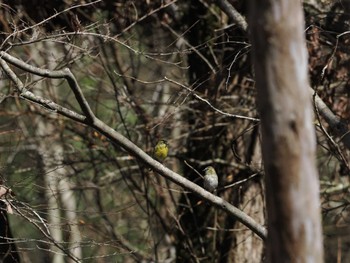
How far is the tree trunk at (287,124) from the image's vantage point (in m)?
3.33

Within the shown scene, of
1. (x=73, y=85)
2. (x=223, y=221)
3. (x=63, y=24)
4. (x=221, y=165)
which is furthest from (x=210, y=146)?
(x=73, y=85)

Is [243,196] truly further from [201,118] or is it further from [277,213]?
[277,213]

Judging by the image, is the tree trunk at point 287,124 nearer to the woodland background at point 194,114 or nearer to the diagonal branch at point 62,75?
the diagonal branch at point 62,75

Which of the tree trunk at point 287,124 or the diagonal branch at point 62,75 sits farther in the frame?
the diagonal branch at point 62,75

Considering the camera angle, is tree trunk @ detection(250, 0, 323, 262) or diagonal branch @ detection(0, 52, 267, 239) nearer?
tree trunk @ detection(250, 0, 323, 262)

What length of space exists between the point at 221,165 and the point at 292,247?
201 inches

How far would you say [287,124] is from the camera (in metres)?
3.33

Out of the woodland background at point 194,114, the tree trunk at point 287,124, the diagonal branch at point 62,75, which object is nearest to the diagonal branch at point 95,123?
the diagonal branch at point 62,75

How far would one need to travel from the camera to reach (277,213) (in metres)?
3.37

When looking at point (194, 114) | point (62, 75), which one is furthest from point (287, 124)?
point (194, 114)

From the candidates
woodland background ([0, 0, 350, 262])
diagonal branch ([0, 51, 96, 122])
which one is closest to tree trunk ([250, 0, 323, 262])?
diagonal branch ([0, 51, 96, 122])

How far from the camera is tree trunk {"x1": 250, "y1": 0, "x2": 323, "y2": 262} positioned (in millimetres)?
3332

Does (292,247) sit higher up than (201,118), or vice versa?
(201,118)

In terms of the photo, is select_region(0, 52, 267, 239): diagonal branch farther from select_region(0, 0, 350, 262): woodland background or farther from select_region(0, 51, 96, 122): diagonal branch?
select_region(0, 0, 350, 262): woodland background
